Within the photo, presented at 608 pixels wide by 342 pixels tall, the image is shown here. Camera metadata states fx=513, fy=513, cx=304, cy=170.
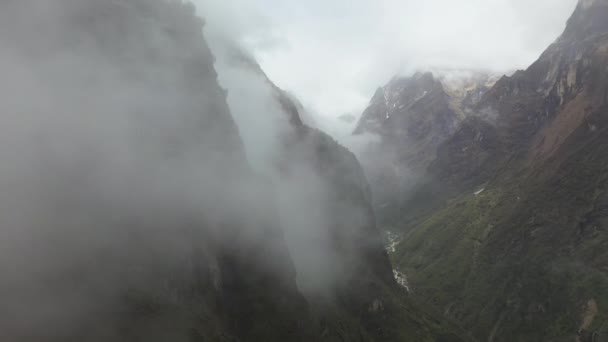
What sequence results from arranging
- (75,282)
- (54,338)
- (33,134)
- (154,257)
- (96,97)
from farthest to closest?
(96,97) < (154,257) < (33,134) < (75,282) < (54,338)

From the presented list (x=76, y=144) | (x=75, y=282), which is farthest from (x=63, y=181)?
(x=75, y=282)

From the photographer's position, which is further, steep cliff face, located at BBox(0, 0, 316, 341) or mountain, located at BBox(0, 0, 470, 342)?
steep cliff face, located at BBox(0, 0, 316, 341)

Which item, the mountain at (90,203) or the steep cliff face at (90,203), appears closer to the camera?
the mountain at (90,203)

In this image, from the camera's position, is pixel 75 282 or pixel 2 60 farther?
pixel 2 60

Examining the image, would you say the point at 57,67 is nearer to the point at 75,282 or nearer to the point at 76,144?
the point at 76,144

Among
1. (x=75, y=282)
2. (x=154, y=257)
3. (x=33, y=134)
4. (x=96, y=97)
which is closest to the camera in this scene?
(x=75, y=282)

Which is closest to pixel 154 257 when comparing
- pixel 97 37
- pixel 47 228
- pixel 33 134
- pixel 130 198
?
pixel 130 198

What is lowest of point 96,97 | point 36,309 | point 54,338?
point 54,338

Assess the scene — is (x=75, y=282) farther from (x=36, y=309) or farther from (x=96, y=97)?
(x=96, y=97)

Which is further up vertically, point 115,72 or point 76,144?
point 115,72
